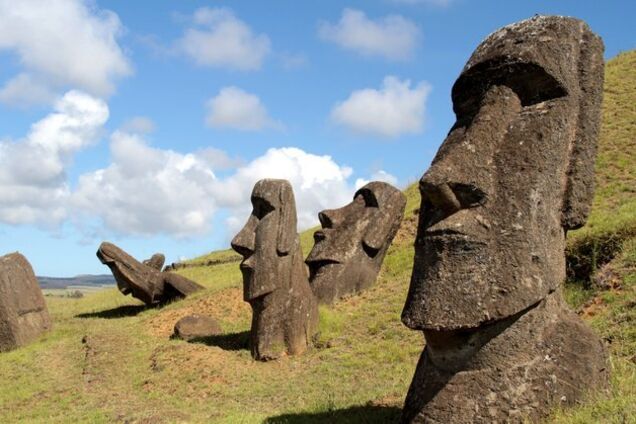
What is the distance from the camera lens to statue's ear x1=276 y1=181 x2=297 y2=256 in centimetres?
1353

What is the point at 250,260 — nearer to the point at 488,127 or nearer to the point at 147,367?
the point at 147,367

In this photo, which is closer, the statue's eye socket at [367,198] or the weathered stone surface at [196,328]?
the weathered stone surface at [196,328]

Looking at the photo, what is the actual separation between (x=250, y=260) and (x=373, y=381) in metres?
4.33

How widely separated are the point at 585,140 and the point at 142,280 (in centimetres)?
1723

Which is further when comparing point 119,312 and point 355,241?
point 119,312

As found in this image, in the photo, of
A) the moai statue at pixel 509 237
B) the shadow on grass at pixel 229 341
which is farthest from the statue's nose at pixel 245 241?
the moai statue at pixel 509 237

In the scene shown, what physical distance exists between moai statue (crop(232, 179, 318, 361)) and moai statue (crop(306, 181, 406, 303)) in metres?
3.02

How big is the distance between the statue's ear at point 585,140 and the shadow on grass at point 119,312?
17.5 metres

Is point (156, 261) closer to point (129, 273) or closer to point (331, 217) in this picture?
point (129, 273)

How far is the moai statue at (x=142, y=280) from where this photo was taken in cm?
2109

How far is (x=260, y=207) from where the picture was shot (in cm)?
1403

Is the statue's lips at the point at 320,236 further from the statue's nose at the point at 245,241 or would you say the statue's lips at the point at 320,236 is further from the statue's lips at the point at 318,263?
the statue's nose at the point at 245,241

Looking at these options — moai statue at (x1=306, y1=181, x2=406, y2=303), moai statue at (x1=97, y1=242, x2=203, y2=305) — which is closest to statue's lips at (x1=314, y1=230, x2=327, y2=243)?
moai statue at (x1=306, y1=181, x2=406, y2=303)

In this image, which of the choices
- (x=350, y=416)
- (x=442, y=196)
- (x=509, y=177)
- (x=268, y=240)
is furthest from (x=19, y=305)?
(x=509, y=177)
